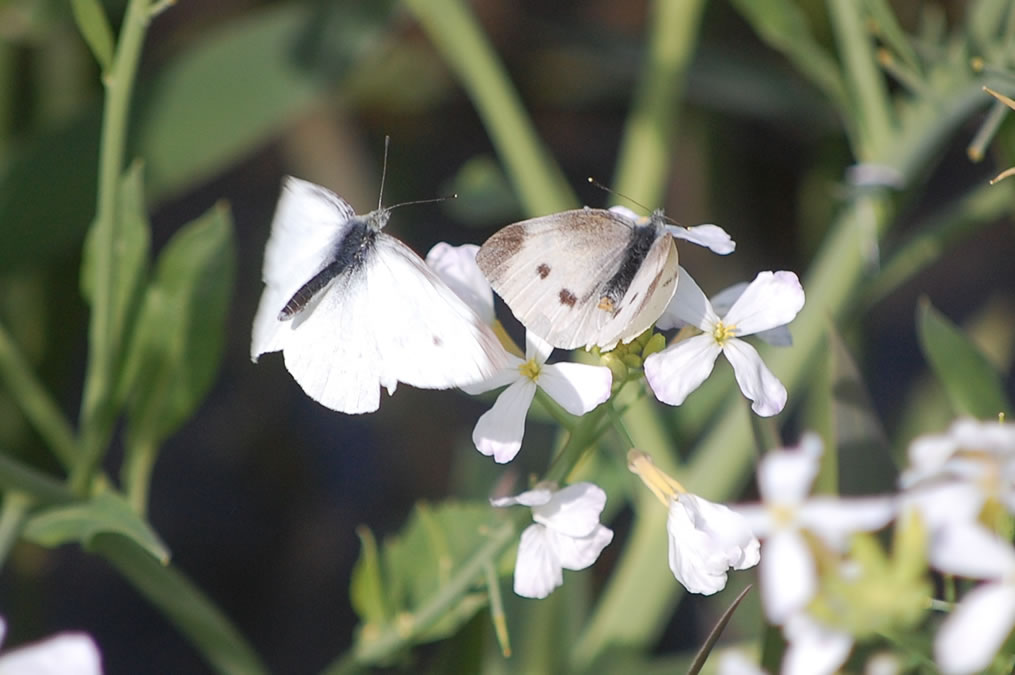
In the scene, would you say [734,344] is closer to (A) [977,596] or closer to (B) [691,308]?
(B) [691,308]

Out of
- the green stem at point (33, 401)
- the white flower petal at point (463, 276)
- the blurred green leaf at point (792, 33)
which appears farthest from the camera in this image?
the blurred green leaf at point (792, 33)

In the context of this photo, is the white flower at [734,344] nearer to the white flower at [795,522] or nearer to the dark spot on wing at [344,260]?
the white flower at [795,522]

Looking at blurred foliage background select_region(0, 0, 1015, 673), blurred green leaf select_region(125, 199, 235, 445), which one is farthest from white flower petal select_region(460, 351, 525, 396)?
blurred foliage background select_region(0, 0, 1015, 673)

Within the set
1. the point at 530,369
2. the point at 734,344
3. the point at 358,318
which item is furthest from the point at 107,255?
the point at 734,344

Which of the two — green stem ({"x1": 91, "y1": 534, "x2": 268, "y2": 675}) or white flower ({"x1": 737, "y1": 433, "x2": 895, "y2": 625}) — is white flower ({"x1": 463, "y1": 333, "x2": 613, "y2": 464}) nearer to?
white flower ({"x1": 737, "y1": 433, "x2": 895, "y2": 625})

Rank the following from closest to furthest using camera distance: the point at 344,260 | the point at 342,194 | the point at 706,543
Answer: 1. the point at 706,543
2. the point at 344,260
3. the point at 342,194

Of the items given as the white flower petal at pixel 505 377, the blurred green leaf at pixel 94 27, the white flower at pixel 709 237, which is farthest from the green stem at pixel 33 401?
the white flower at pixel 709 237

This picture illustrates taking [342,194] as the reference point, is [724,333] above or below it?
above

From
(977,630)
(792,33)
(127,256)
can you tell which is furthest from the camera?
(792,33)

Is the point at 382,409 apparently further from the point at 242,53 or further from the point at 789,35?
the point at 789,35
